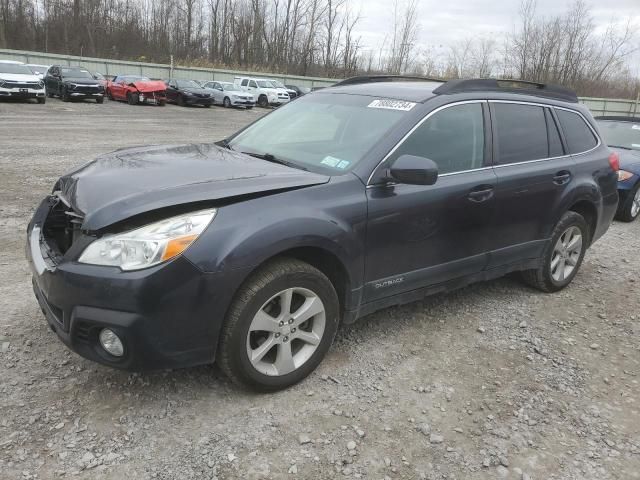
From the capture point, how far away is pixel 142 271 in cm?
238

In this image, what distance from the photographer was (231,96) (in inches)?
1169

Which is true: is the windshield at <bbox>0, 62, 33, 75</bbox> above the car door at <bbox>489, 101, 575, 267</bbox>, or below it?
above

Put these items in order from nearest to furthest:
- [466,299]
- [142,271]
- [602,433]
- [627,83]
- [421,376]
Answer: [142,271] → [602,433] → [421,376] → [466,299] → [627,83]

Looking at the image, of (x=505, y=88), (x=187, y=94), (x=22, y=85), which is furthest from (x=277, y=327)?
(x=187, y=94)

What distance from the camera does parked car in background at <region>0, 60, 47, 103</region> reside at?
2010 centimetres

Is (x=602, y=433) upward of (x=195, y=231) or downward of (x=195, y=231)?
downward

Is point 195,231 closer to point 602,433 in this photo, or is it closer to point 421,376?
point 421,376

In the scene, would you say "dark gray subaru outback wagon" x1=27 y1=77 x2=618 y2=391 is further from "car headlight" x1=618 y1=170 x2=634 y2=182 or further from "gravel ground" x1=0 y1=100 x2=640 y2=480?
"car headlight" x1=618 y1=170 x2=634 y2=182

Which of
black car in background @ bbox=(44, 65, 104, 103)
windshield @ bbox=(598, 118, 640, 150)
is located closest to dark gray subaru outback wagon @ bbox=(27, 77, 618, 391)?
windshield @ bbox=(598, 118, 640, 150)

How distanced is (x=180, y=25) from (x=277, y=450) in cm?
6128

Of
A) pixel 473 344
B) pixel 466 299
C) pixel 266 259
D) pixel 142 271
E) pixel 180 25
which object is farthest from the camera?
pixel 180 25

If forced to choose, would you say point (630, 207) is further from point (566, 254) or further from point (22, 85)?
point (22, 85)

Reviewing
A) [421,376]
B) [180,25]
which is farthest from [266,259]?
[180,25]

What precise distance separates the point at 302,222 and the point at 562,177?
104 inches
